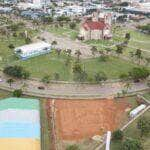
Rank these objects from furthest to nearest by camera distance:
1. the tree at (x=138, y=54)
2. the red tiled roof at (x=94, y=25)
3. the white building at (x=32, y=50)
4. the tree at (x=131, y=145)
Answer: the red tiled roof at (x=94, y=25) → the white building at (x=32, y=50) → the tree at (x=138, y=54) → the tree at (x=131, y=145)

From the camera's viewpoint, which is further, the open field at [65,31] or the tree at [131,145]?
the open field at [65,31]

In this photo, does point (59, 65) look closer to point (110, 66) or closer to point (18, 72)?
point (110, 66)

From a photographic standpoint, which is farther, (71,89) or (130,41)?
(130,41)

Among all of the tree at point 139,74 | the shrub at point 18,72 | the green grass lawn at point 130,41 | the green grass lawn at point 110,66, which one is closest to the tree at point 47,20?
the green grass lawn at point 130,41

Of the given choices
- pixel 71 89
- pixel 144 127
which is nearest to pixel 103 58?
pixel 71 89

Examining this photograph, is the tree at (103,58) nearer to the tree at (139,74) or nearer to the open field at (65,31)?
the tree at (139,74)

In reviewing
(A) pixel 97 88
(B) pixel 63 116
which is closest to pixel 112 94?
(A) pixel 97 88

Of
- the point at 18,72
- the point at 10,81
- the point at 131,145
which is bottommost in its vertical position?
the point at 131,145
